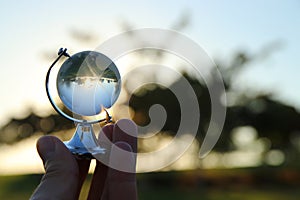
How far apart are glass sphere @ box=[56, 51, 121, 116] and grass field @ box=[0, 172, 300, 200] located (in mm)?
9634

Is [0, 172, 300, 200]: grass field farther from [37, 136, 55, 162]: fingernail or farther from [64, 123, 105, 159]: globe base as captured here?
[37, 136, 55, 162]: fingernail

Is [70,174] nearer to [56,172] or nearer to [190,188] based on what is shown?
[56,172]

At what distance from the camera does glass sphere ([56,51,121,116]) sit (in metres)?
1.38

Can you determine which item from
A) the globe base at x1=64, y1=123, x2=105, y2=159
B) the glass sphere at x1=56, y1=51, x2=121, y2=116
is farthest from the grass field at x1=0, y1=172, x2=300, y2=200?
the glass sphere at x1=56, y1=51, x2=121, y2=116

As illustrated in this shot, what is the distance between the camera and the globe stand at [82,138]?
1.43m

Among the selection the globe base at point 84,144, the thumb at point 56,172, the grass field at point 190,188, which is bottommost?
the thumb at point 56,172

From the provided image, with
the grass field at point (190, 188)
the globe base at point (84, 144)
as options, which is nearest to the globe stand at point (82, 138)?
the globe base at point (84, 144)

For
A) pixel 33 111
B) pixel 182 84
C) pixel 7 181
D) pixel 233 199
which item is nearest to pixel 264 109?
pixel 233 199

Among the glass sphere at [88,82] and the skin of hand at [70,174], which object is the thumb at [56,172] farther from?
the glass sphere at [88,82]

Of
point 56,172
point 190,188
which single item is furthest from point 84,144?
point 190,188

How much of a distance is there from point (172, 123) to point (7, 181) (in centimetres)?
388

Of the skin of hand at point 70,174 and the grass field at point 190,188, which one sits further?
the grass field at point 190,188

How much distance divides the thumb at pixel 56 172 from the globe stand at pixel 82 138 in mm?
50

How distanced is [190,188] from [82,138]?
10.6 metres
